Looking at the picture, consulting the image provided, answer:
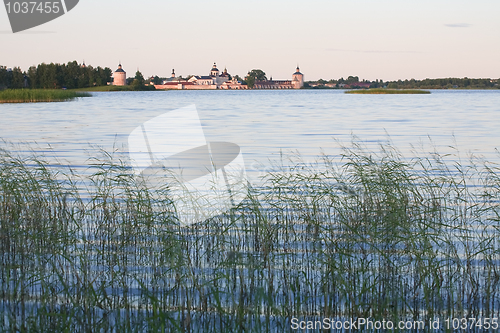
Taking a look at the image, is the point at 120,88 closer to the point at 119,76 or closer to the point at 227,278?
the point at 119,76

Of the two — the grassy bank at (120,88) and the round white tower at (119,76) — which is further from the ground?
the round white tower at (119,76)

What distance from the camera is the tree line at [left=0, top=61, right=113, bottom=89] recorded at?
96.7 metres

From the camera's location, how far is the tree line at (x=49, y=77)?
96.7 m

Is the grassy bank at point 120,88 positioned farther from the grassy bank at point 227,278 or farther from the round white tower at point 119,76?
the grassy bank at point 227,278

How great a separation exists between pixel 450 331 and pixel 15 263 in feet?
13.8

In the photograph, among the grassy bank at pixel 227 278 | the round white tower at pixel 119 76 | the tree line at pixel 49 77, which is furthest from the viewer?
the round white tower at pixel 119 76

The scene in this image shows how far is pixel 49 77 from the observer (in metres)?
101

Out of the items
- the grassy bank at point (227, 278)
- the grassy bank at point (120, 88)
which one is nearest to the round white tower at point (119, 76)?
the grassy bank at point (120, 88)

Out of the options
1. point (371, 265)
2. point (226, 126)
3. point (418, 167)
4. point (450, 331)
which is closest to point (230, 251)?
point (371, 265)

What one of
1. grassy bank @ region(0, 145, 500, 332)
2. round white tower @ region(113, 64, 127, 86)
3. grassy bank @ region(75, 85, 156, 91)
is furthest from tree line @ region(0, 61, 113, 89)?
grassy bank @ region(0, 145, 500, 332)

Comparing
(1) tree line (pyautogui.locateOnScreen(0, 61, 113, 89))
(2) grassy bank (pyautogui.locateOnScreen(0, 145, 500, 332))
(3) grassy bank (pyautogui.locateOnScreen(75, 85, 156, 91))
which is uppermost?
(1) tree line (pyautogui.locateOnScreen(0, 61, 113, 89))

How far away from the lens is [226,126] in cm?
2564

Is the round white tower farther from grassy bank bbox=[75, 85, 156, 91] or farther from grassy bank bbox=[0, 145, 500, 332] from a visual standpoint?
grassy bank bbox=[0, 145, 500, 332]

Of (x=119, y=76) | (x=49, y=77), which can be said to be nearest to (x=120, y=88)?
(x=49, y=77)
